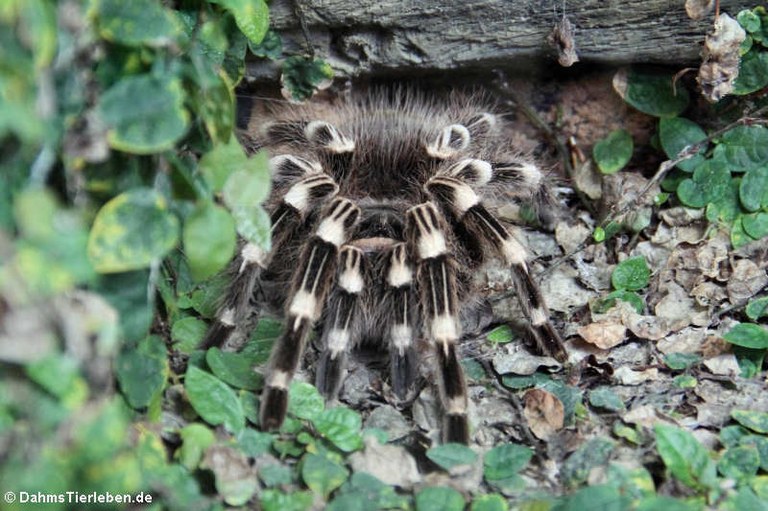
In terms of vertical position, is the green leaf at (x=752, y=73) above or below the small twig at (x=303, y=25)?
below

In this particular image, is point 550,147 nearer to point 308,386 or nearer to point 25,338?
point 308,386

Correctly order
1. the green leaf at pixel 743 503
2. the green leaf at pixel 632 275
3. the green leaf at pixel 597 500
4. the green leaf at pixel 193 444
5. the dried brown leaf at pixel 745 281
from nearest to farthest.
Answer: the green leaf at pixel 597 500, the green leaf at pixel 743 503, the green leaf at pixel 193 444, the dried brown leaf at pixel 745 281, the green leaf at pixel 632 275

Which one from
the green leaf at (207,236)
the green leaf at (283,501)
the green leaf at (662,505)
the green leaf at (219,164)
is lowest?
the green leaf at (662,505)

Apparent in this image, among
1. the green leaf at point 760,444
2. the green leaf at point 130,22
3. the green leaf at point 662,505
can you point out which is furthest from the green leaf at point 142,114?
the green leaf at point 760,444

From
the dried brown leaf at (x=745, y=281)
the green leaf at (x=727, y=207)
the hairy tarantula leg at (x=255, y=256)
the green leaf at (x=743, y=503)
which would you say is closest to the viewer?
the green leaf at (x=743, y=503)

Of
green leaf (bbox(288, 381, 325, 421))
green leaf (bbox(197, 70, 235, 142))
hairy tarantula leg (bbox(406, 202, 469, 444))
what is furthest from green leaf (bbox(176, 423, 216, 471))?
green leaf (bbox(197, 70, 235, 142))

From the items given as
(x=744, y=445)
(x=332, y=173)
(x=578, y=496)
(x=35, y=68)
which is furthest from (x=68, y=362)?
(x=744, y=445)

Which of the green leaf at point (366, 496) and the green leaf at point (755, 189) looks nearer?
the green leaf at point (366, 496)

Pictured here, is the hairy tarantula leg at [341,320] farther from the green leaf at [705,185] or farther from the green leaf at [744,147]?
the green leaf at [744,147]
